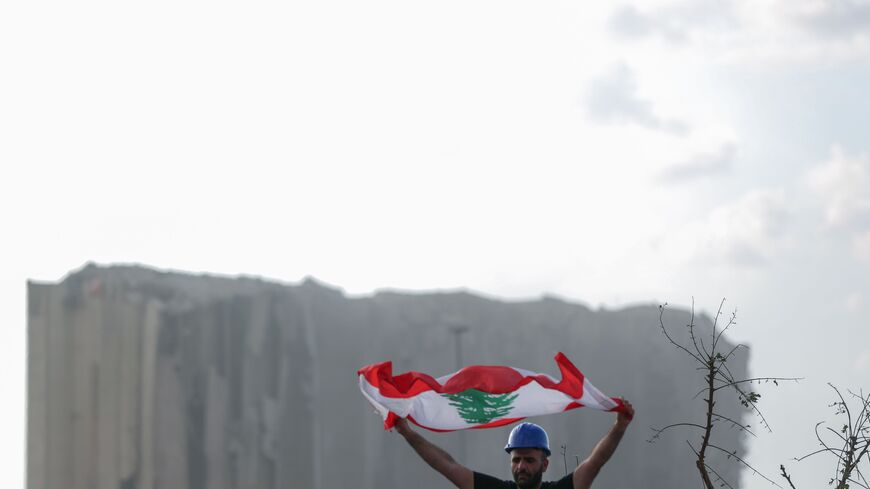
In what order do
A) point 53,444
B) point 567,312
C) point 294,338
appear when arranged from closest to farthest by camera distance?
point 53,444, point 294,338, point 567,312

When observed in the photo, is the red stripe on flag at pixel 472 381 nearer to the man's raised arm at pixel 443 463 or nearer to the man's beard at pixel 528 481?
the man's raised arm at pixel 443 463

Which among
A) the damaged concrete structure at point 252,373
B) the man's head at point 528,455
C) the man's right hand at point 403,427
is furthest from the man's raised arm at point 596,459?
the damaged concrete structure at point 252,373

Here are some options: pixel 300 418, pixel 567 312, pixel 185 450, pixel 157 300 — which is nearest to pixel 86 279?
pixel 157 300

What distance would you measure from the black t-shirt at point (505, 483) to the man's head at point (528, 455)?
0.06 metres

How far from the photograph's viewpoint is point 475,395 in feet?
19.5

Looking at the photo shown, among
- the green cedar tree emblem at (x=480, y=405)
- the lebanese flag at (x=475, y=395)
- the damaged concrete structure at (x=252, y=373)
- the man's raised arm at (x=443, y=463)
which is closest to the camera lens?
the man's raised arm at (x=443, y=463)

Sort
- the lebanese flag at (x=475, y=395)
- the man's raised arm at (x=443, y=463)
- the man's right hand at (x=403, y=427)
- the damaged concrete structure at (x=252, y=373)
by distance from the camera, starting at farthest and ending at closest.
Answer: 1. the damaged concrete structure at (x=252, y=373)
2. the lebanese flag at (x=475, y=395)
3. the man's right hand at (x=403, y=427)
4. the man's raised arm at (x=443, y=463)

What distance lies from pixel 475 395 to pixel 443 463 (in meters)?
1.31

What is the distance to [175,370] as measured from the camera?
63.6 feet

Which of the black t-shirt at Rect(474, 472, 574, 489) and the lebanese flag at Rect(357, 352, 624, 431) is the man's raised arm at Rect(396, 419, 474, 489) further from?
the lebanese flag at Rect(357, 352, 624, 431)

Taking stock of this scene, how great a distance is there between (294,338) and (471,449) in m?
4.16

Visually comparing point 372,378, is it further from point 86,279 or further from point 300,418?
point 300,418

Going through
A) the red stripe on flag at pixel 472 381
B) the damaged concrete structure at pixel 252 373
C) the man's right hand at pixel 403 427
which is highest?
the damaged concrete structure at pixel 252 373

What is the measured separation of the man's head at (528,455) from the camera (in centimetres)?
430
